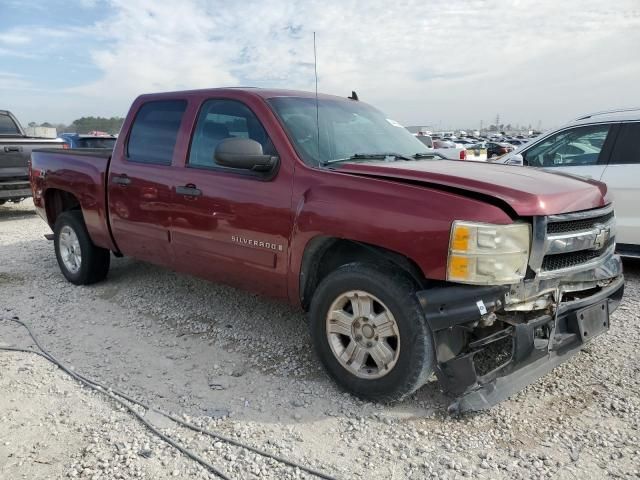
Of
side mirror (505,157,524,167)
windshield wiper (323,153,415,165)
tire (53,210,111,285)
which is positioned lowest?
tire (53,210,111,285)

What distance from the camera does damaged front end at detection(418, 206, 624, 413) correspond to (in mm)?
2736

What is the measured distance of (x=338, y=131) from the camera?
387 centimetres

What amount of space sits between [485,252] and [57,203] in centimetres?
497

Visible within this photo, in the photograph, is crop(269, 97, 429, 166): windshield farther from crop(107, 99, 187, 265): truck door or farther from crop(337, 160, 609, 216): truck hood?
crop(107, 99, 187, 265): truck door

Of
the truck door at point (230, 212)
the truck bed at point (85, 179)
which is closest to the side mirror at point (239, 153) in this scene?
the truck door at point (230, 212)

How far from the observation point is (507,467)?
258 centimetres

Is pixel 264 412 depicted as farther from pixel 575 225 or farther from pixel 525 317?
pixel 575 225

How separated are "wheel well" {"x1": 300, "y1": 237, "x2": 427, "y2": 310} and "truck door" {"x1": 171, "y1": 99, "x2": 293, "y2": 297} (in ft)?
0.51

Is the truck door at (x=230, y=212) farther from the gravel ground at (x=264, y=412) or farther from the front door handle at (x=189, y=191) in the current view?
the gravel ground at (x=264, y=412)

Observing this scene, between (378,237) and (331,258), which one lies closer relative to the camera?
(378,237)

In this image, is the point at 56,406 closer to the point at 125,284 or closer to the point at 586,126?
the point at 125,284

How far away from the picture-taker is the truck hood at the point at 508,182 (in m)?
2.79

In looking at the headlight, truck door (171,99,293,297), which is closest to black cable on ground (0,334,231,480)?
truck door (171,99,293,297)

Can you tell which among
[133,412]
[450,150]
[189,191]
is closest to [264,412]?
[133,412]
